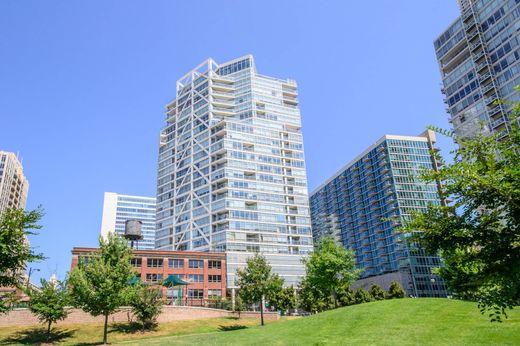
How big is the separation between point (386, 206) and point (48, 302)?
125190 mm

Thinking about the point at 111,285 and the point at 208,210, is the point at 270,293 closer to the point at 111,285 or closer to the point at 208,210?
the point at 111,285

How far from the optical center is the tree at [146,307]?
43.0 m

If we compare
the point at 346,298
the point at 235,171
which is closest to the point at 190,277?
the point at 346,298

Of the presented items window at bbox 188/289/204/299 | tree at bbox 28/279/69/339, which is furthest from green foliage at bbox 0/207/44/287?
window at bbox 188/289/204/299

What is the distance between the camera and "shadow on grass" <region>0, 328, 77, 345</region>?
36.9m

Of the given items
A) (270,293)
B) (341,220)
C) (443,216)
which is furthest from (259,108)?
(443,216)

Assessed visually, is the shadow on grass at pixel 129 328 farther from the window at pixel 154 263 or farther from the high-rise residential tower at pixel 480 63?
the high-rise residential tower at pixel 480 63

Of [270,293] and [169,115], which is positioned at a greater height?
[169,115]

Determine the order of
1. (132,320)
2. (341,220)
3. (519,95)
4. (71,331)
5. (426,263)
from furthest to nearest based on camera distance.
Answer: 1. (341,220)
2. (426,263)
3. (519,95)
4. (132,320)
5. (71,331)

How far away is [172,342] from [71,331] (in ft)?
46.7

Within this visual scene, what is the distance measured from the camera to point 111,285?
112 feet

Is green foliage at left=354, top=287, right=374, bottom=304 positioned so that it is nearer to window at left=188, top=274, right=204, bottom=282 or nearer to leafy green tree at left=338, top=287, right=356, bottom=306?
leafy green tree at left=338, top=287, right=356, bottom=306

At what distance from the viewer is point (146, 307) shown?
43.1 m

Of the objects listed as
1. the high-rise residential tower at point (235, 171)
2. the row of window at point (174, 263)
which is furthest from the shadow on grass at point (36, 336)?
the high-rise residential tower at point (235, 171)
